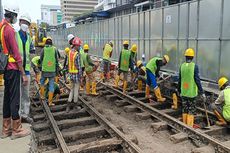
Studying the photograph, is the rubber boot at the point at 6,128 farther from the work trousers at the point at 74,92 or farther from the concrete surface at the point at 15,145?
the work trousers at the point at 74,92

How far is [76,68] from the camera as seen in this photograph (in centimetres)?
874

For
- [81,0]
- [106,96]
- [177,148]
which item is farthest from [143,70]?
[81,0]

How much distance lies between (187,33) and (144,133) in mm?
5862

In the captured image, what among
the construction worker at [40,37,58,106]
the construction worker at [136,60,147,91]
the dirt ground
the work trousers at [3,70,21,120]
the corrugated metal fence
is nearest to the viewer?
the work trousers at [3,70,21,120]

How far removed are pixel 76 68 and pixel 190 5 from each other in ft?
18.3

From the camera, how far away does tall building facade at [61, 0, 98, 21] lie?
445 feet

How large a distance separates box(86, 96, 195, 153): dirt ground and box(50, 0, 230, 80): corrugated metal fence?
3675 millimetres

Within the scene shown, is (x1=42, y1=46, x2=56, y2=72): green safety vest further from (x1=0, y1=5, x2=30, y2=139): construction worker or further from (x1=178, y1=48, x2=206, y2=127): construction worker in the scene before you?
(x1=178, y1=48, x2=206, y2=127): construction worker

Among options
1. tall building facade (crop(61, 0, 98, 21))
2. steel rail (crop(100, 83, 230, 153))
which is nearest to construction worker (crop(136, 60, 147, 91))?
steel rail (crop(100, 83, 230, 153))

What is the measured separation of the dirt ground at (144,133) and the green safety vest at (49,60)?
1997mm

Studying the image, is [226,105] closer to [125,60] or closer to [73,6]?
[125,60]

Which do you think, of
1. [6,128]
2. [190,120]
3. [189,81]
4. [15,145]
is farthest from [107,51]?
[15,145]

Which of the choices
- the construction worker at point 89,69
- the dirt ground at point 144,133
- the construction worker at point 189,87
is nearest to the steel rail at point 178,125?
the dirt ground at point 144,133

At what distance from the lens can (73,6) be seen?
460 feet
